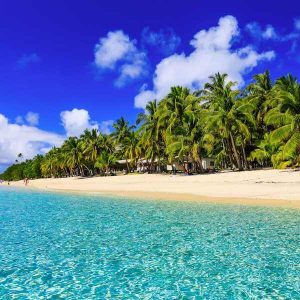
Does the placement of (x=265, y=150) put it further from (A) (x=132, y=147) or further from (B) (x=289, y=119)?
(A) (x=132, y=147)

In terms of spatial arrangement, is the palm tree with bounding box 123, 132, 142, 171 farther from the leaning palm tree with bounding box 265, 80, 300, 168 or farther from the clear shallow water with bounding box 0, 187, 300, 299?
the clear shallow water with bounding box 0, 187, 300, 299

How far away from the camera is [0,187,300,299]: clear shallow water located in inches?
285

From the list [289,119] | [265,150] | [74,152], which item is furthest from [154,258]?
[74,152]

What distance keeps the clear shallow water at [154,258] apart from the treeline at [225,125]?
2002 cm

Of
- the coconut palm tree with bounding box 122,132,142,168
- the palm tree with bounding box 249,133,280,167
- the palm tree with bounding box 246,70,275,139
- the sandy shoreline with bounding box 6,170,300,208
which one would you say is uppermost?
the palm tree with bounding box 246,70,275,139

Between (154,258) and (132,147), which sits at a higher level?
(132,147)

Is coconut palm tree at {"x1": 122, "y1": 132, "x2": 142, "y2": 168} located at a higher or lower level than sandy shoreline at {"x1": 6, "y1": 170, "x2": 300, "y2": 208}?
higher

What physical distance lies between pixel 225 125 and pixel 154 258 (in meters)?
33.8

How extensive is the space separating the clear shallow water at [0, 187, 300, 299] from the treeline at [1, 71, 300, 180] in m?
20.0

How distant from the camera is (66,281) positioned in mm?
7934

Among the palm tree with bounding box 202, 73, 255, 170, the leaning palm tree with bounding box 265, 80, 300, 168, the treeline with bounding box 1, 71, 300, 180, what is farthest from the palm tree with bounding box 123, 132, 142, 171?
the leaning palm tree with bounding box 265, 80, 300, 168

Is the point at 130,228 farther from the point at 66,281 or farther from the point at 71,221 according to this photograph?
the point at 66,281

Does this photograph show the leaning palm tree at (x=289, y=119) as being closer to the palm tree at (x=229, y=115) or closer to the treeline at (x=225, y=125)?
the treeline at (x=225, y=125)

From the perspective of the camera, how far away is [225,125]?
41.8 metres
